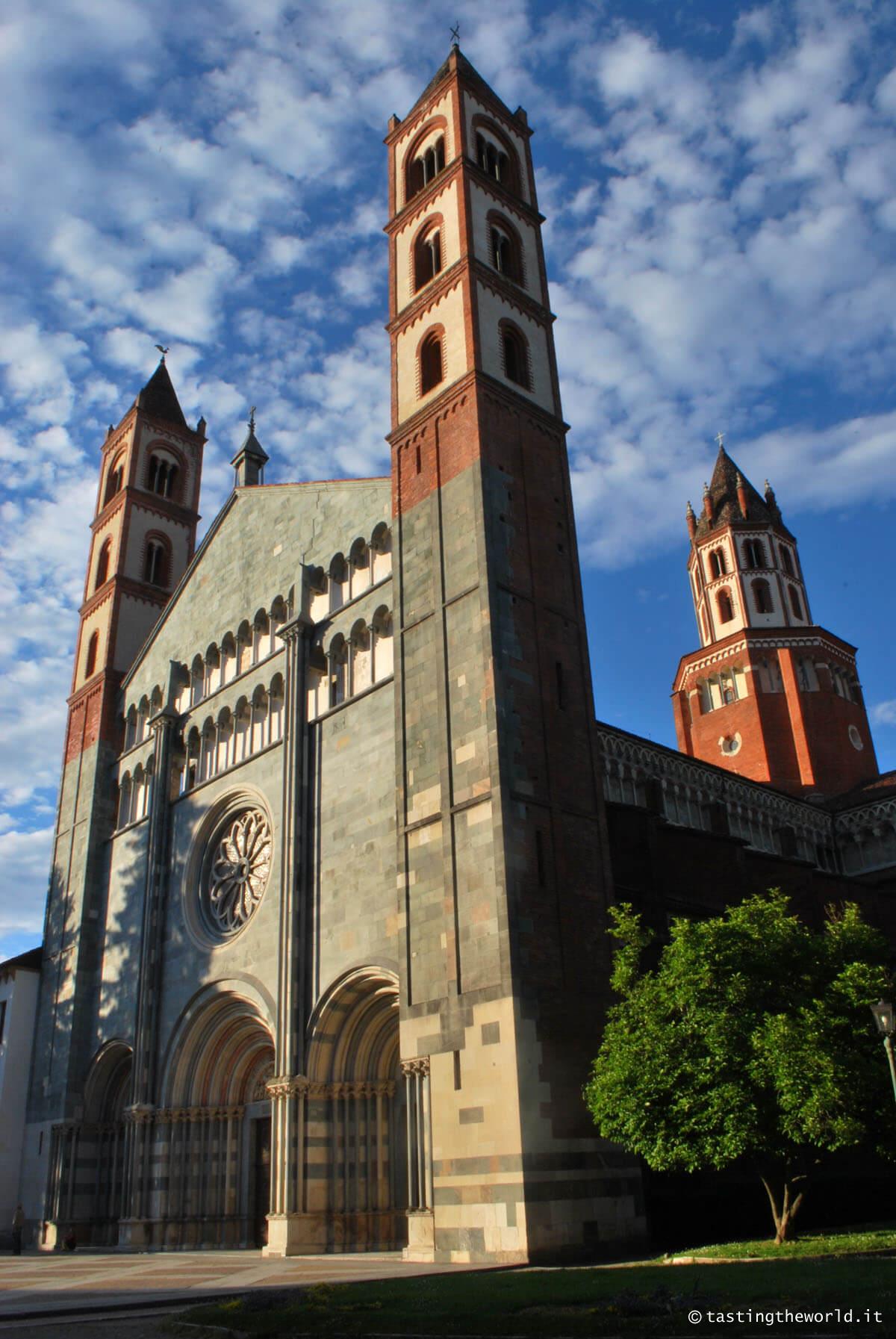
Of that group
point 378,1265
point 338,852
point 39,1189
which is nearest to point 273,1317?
point 378,1265

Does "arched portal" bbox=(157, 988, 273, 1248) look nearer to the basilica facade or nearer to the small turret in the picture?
the basilica facade

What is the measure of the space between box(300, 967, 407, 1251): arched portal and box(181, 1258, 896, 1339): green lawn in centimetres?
1009

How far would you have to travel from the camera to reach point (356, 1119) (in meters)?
24.8

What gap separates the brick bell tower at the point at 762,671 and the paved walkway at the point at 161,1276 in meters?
31.4

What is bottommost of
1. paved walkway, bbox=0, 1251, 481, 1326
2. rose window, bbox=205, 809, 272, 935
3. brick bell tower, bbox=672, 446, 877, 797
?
paved walkway, bbox=0, 1251, 481, 1326

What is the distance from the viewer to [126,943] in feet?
114

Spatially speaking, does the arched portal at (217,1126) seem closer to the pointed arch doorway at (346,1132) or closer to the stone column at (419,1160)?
the pointed arch doorway at (346,1132)

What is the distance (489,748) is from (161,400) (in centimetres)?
3239

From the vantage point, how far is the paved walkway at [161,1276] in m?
14.9

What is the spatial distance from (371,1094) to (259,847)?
8039mm

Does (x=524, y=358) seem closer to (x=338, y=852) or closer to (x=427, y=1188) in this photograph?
(x=338, y=852)

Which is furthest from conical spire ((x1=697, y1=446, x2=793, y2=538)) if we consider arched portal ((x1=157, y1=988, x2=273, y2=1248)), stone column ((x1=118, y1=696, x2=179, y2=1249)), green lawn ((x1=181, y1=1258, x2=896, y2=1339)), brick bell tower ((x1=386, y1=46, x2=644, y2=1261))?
green lawn ((x1=181, y1=1258, x2=896, y2=1339))

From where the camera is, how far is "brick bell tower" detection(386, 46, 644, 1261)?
19.7 meters

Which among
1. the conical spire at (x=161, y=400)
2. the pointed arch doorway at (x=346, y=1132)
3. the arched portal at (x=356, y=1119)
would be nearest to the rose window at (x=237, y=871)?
the arched portal at (x=356, y=1119)
